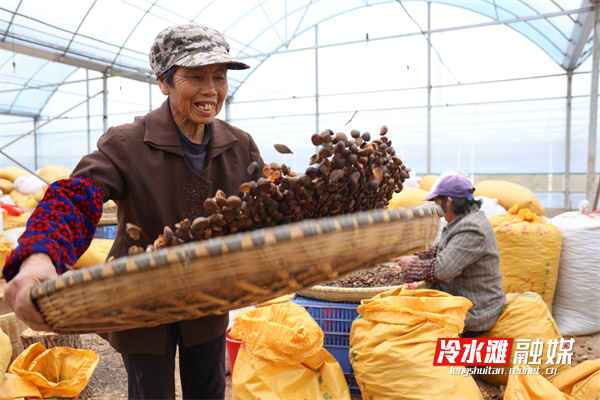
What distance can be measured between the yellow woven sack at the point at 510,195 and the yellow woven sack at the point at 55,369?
439 centimetres

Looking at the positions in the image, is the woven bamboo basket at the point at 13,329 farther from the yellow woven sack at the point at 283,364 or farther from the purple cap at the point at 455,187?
the purple cap at the point at 455,187

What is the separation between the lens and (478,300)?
2.26 m

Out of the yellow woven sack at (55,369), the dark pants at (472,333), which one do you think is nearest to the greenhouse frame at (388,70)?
the dark pants at (472,333)

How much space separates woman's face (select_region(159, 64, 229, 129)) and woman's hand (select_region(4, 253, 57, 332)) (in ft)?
1.49

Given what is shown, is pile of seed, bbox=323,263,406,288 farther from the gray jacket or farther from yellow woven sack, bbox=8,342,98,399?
yellow woven sack, bbox=8,342,98,399

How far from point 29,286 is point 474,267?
2.12 m

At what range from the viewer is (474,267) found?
7.44 ft

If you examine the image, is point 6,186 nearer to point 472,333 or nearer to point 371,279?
point 371,279

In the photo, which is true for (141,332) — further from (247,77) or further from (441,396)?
(247,77)

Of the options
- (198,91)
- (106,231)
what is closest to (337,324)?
(198,91)

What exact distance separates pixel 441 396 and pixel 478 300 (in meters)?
0.69

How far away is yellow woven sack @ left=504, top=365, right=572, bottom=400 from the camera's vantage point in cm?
169

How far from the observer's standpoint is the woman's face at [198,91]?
97 cm

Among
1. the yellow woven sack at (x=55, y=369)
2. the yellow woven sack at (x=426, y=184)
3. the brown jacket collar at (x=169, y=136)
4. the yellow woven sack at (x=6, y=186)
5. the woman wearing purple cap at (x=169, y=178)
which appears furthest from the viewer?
the yellow woven sack at (x=6, y=186)
